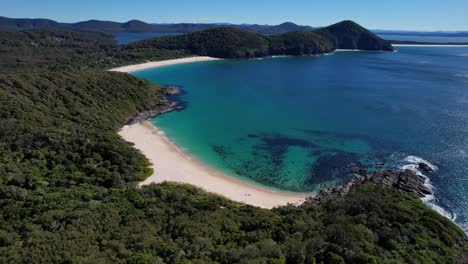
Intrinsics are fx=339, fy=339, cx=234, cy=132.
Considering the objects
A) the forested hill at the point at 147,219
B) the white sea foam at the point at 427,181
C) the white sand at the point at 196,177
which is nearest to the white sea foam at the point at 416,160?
the white sea foam at the point at 427,181

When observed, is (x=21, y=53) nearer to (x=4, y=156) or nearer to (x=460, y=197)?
(x=4, y=156)

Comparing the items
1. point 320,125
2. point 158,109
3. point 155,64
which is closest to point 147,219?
point 320,125

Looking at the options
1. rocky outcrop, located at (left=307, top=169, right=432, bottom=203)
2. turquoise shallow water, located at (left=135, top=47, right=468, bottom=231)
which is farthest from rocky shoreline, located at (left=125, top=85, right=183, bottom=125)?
rocky outcrop, located at (left=307, top=169, right=432, bottom=203)

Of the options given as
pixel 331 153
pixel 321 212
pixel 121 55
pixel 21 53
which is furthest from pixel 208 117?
pixel 21 53

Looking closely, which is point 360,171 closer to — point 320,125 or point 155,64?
point 320,125

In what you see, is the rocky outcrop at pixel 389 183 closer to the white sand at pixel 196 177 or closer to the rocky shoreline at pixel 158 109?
the white sand at pixel 196 177
